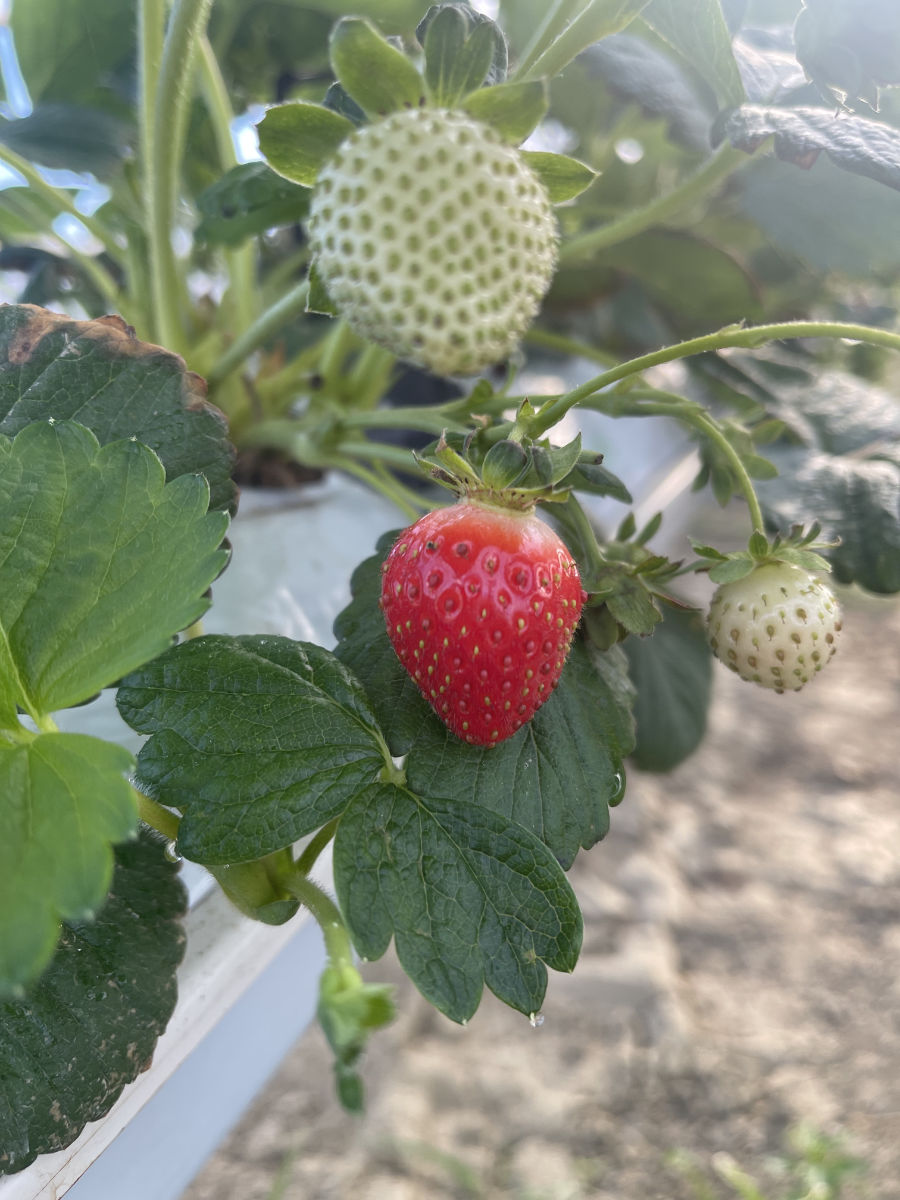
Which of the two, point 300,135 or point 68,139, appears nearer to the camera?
point 300,135

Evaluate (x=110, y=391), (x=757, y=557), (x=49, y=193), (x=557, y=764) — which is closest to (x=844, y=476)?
(x=757, y=557)

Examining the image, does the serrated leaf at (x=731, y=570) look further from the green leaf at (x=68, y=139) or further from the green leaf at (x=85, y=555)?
the green leaf at (x=68, y=139)

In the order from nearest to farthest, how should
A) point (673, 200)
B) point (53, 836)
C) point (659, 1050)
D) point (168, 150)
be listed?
point (53, 836), point (168, 150), point (673, 200), point (659, 1050)

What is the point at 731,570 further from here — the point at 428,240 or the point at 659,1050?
the point at 659,1050

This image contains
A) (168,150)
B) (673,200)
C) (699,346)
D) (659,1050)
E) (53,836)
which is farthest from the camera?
(659,1050)

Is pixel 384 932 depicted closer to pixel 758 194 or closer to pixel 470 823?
pixel 470 823

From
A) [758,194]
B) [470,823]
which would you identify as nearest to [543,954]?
[470,823]

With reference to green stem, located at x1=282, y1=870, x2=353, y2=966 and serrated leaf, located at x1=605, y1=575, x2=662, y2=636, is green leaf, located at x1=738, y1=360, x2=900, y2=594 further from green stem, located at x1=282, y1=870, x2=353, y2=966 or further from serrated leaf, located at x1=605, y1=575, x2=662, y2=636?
green stem, located at x1=282, y1=870, x2=353, y2=966
